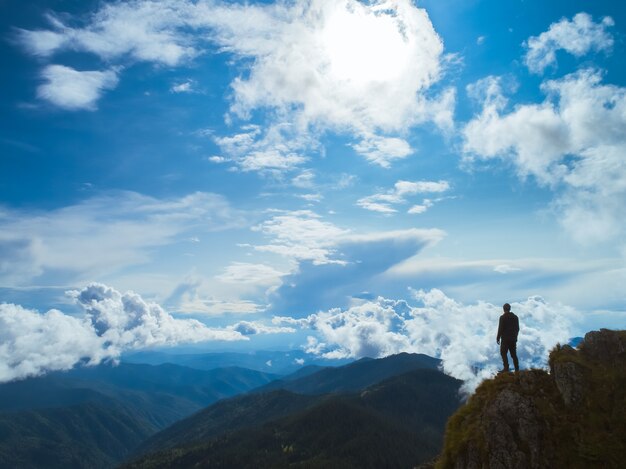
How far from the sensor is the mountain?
29.1 meters

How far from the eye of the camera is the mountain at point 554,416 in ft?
95.5

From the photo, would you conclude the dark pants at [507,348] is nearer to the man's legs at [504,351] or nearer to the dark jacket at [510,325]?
the man's legs at [504,351]

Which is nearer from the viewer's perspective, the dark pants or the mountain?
the mountain

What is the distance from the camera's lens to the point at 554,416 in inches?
1227

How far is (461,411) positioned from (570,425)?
779cm

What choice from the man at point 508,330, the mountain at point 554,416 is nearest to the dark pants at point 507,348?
the man at point 508,330

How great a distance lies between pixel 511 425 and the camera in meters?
31.6

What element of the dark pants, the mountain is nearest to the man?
the dark pants

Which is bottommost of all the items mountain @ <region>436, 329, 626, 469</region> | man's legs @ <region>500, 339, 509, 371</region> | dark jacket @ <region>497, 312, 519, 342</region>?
mountain @ <region>436, 329, 626, 469</region>

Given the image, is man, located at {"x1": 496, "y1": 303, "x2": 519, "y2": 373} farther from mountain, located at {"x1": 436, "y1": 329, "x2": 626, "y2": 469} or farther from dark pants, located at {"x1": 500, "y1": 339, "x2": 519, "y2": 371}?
mountain, located at {"x1": 436, "y1": 329, "x2": 626, "y2": 469}

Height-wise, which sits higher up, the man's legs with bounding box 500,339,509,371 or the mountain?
the man's legs with bounding box 500,339,509,371

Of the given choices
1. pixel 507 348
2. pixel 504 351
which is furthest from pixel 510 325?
pixel 504 351

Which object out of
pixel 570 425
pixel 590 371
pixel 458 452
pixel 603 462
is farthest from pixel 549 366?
pixel 458 452

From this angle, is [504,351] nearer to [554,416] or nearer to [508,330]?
[508,330]
